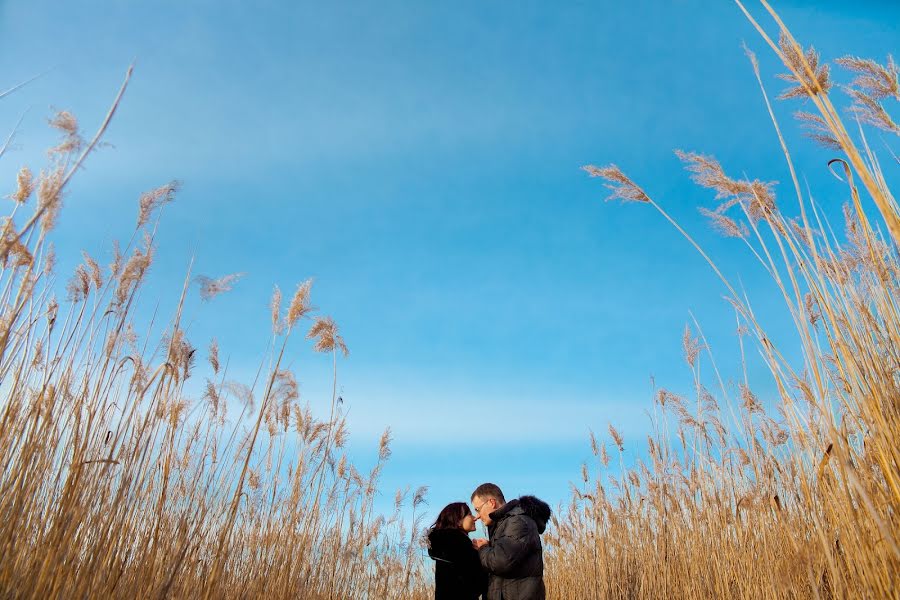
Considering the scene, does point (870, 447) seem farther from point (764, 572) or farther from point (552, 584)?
point (552, 584)

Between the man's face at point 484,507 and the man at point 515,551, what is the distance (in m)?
0.05

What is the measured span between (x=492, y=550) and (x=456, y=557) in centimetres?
33

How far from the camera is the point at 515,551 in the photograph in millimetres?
3771

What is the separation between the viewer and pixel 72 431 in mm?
2447

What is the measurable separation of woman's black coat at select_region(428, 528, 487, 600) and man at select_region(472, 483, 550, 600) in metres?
0.09

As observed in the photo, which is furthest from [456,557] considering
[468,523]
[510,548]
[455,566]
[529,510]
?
[529,510]

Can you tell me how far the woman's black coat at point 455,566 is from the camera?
157 inches

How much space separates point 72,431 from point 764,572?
3.79 m

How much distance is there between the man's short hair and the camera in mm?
4273

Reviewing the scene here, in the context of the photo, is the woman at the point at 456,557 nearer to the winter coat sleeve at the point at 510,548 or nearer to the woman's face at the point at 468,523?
the woman's face at the point at 468,523

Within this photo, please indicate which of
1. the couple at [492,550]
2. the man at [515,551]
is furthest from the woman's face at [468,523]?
the man at [515,551]

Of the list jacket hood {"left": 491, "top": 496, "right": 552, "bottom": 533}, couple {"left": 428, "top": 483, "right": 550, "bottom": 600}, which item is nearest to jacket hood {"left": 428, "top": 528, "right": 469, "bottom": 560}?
couple {"left": 428, "top": 483, "right": 550, "bottom": 600}

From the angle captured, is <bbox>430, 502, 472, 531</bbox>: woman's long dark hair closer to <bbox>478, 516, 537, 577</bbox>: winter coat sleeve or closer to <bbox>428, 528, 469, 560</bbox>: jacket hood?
<bbox>428, 528, 469, 560</bbox>: jacket hood

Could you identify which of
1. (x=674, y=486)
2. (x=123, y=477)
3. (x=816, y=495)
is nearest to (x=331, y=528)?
(x=123, y=477)
